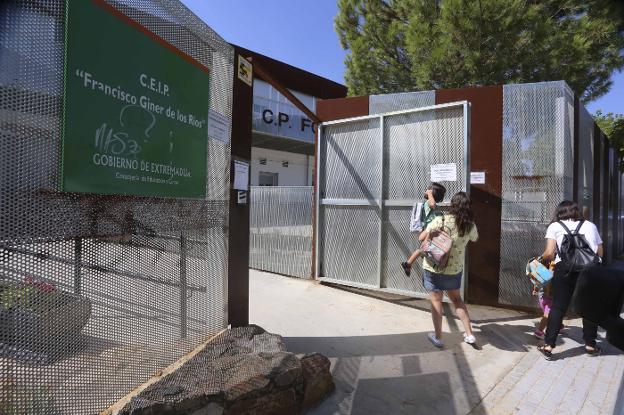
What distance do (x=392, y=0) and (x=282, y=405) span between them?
9.93 metres

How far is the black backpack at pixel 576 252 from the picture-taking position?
376 cm

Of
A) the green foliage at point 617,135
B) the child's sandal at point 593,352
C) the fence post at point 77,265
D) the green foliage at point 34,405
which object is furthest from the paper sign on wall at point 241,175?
the green foliage at point 617,135

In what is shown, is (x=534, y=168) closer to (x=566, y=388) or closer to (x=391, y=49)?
(x=566, y=388)

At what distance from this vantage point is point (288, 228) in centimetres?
703

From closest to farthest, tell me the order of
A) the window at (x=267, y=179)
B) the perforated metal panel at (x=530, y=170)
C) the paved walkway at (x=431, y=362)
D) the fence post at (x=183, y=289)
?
1. the fence post at (x=183, y=289)
2. the paved walkway at (x=431, y=362)
3. the perforated metal panel at (x=530, y=170)
4. the window at (x=267, y=179)

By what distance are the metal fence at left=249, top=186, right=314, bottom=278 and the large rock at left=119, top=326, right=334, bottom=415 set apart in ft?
11.7

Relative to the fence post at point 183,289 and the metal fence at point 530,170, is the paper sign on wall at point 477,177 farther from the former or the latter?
the fence post at point 183,289

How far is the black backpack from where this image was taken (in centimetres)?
376

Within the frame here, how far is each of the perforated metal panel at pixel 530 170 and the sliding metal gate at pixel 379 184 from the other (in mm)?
647

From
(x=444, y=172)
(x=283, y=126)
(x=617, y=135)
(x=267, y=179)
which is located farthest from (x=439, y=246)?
(x=267, y=179)

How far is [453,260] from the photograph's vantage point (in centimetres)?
404

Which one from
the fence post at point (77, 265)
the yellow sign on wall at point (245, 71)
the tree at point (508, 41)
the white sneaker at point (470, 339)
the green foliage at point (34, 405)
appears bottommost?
the white sneaker at point (470, 339)

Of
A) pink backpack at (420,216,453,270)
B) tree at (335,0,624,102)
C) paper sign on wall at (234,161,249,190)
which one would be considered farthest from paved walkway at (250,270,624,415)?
tree at (335,0,624,102)

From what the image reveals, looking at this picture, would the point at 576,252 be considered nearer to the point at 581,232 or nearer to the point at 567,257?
the point at 567,257
